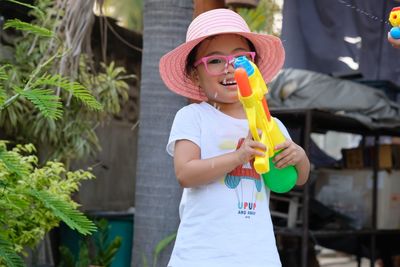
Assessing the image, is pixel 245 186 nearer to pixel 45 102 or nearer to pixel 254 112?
pixel 254 112

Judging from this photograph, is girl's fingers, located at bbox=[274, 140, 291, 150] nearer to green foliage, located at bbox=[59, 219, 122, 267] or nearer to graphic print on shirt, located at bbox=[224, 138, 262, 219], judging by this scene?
graphic print on shirt, located at bbox=[224, 138, 262, 219]

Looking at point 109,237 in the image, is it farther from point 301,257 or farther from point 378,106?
point 378,106

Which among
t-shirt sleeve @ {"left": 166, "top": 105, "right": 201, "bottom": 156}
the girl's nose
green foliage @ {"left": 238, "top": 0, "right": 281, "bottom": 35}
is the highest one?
green foliage @ {"left": 238, "top": 0, "right": 281, "bottom": 35}

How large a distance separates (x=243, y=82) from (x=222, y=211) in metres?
0.45

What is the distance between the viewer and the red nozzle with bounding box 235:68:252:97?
2.10 m

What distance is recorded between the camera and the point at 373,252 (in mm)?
6469

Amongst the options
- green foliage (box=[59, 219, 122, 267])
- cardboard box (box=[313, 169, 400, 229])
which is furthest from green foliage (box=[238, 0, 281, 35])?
green foliage (box=[59, 219, 122, 267])

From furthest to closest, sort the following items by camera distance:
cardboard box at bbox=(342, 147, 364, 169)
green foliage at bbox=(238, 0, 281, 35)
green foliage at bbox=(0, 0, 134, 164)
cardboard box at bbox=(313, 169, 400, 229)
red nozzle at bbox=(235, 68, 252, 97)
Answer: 1. green foliage at bbox=(238, 0, 281, 35)
2. cardboard box at bbox=(342, 147, 364, 169)
3. cardboard box at bbox=(313, 169, 400, 229)
4. green foliage at bbox=(0, 0, 134, 164)
5. red nozzle at bbox=(235, 68, 252, 97)

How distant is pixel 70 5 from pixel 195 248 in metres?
2.80

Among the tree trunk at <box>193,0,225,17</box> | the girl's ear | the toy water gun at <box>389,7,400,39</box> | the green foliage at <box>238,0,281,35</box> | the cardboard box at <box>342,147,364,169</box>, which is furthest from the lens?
the green foliage at <box>238,0,281,35</box>

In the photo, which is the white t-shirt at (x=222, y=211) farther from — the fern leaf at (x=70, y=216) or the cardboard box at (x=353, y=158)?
the cardboard box at (x=353, y=158)

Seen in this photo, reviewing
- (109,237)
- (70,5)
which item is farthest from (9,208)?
(109,237)

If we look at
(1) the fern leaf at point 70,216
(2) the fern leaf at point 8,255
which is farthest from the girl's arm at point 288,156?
(2) the fern leaf at point 8,255

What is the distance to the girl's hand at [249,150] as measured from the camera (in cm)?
215
